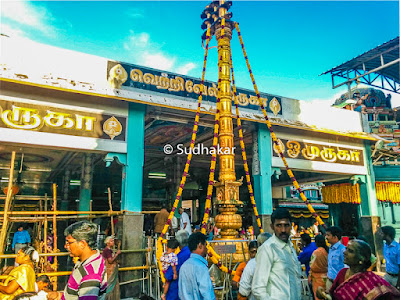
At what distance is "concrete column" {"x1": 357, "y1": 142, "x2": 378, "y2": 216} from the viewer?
1387 cm

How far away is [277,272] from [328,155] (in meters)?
11.9

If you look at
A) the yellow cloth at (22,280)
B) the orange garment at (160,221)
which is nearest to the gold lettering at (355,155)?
the orange garment at (160,221)

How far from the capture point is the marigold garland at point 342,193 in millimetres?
14594

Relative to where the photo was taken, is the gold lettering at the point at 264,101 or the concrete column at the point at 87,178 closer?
the gold lettering at the point at 264,101

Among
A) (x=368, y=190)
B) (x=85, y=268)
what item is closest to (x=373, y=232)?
(x=368, y=190)

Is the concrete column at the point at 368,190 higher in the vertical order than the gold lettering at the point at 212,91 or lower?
lower

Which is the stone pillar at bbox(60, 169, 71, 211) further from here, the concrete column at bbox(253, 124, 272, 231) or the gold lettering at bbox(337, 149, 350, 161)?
the gold lettering at bbox(337, 149, 350, 161)

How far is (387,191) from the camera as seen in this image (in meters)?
14.8

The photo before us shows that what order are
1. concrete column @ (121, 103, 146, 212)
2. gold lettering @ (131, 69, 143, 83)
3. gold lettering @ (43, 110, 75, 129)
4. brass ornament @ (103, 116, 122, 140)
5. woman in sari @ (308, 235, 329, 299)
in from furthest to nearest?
1. gold lettering @ (131, 69, 143, 83)
2. brass ornament @ (103, 116, 122, 140)
3. concrete column @ (121, 103, 146, 212)
4. gold lettering @ (43, 110, 75, 129)
5. woman in sari @ (308, 235, 329, 299)

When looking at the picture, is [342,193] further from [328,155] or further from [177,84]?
[177,84]

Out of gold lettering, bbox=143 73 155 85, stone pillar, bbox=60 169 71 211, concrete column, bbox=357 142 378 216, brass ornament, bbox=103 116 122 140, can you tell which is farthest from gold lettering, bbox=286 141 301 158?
stone pillar, bbox=60 169 71 211

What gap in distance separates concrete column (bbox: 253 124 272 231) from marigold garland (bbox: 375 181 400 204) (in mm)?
6706

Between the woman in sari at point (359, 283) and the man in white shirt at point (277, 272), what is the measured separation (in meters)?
0.41

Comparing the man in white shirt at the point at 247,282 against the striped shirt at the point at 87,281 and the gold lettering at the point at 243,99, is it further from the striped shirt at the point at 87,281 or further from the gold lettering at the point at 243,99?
the gold lettering at the point at 243,99
